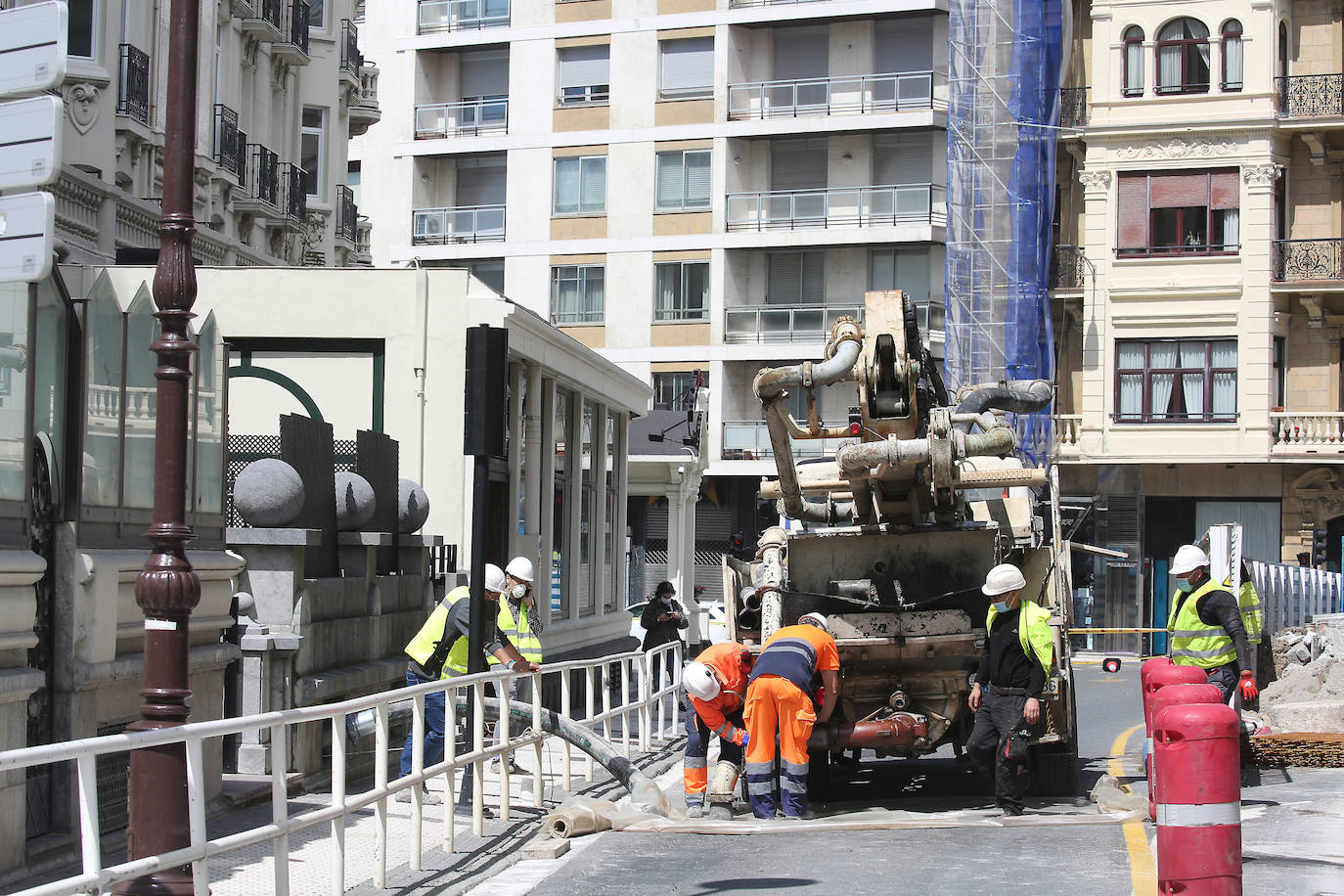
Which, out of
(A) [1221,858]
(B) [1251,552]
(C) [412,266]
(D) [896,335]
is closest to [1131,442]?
(B) [1251,552]

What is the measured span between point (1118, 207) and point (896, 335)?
93.5 feet

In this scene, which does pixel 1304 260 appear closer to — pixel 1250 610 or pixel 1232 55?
pixel 1232 55

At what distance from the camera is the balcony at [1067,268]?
39094 mm

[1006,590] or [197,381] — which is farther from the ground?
[197,381]

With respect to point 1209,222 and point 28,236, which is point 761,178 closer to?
point 1209,222

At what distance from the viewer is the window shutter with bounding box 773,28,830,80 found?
44188 mm

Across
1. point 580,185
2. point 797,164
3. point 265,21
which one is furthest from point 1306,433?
point 265,21

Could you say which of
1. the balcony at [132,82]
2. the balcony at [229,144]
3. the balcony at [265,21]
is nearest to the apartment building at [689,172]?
the balcony at [265,21]

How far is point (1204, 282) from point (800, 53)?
1275 cm

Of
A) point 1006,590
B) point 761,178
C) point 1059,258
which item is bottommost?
point 1006,590

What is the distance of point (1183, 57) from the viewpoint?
125 feet

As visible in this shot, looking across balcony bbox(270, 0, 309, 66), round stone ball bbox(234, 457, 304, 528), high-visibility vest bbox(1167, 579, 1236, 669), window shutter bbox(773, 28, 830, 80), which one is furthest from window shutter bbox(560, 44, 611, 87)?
high-visibility vest bbox(1167, 579, 1236, 669)

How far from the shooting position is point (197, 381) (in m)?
12.2

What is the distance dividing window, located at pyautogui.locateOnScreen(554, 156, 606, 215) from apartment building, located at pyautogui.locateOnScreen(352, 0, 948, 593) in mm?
53
